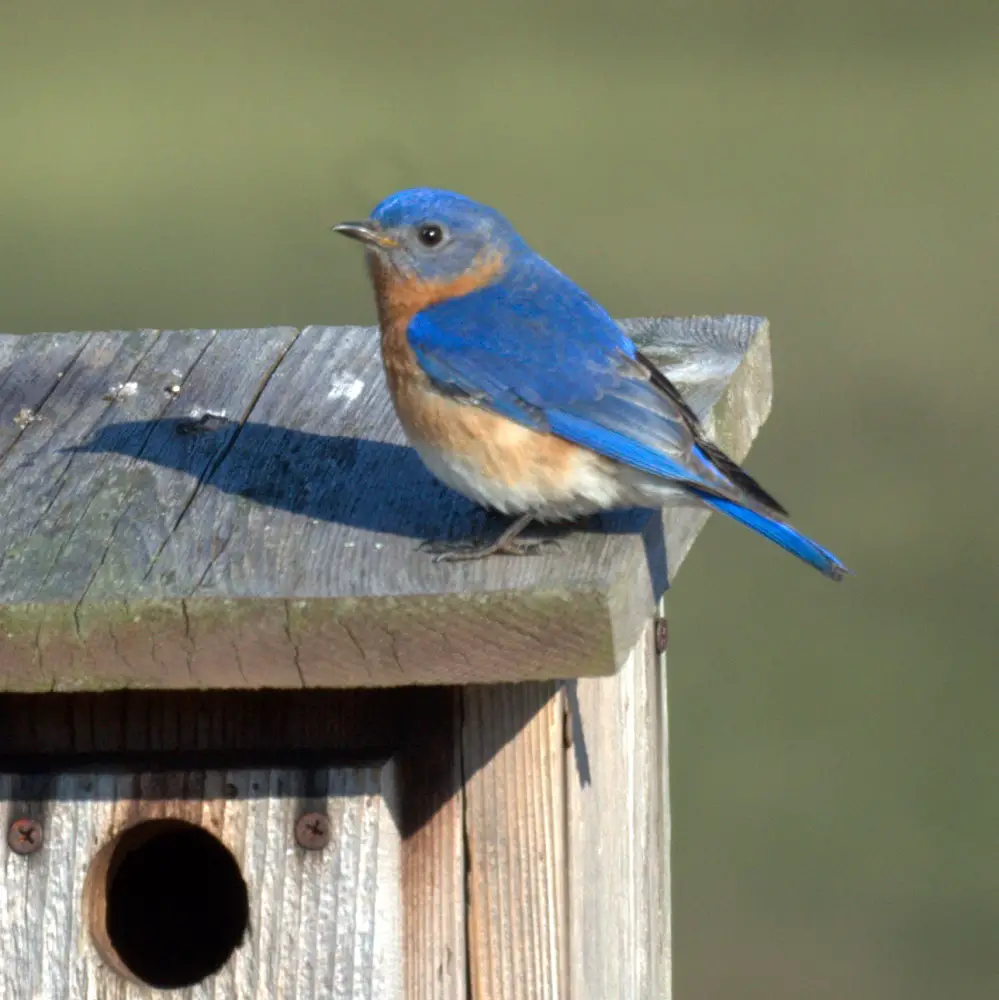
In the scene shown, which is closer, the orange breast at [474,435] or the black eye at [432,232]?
the orange breast at [474,435]

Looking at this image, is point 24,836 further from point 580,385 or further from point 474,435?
point 580,385

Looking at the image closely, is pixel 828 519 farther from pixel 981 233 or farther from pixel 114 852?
pixel 114 852

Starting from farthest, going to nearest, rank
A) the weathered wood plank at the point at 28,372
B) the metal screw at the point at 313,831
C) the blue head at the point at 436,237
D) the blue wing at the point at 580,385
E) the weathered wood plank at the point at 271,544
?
1. the blue head at the point at 436,237
2. the weathered wood plank at the point at 28,372
3. the blue wing at the point at 580,385
4. the metal screw at the point at 313,831
5. the weathered wood plank at the point at 271,544

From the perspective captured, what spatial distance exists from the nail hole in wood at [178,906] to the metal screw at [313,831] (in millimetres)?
567

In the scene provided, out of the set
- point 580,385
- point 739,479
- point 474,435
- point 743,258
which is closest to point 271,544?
point 474,435

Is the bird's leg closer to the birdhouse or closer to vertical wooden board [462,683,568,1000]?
the birdhouse

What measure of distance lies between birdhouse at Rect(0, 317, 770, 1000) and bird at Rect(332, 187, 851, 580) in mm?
79

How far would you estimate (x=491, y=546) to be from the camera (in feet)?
11.2

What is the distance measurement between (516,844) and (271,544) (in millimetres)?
649

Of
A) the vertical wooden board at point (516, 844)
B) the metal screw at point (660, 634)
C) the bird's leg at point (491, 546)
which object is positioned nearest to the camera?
the bird's leg at point (491, 546)

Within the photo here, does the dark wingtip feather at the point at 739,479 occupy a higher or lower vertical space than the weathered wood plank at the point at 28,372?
lower

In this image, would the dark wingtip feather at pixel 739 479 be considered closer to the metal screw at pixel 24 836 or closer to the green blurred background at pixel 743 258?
the metal screw at pixel 24 836

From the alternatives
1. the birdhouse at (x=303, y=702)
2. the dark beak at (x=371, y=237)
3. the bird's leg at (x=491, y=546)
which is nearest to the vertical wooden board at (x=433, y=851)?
the birdhouse at (x=303, y=702)

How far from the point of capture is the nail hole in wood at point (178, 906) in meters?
4.17
